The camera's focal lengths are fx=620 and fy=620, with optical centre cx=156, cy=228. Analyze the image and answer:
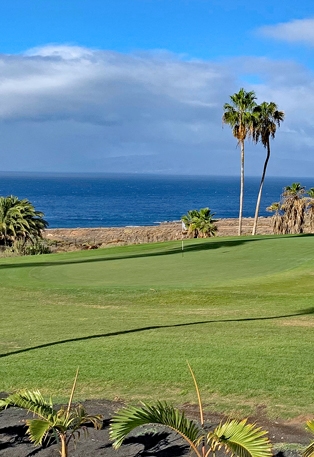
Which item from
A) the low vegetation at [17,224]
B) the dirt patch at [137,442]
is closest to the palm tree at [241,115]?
the low vegetation at [17,224]

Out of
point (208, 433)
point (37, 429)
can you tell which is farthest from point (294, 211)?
point (37, 429)

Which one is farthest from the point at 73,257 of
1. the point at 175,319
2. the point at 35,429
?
the point at 35,429

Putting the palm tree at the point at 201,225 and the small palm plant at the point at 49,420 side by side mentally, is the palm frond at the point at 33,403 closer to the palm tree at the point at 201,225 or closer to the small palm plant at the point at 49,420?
the small palm plant at the point at 49,420

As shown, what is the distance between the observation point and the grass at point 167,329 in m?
7.46

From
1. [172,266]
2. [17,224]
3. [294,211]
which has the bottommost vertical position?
[172,266]

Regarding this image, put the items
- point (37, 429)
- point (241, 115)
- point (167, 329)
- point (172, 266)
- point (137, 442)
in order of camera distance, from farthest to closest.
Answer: point (241, 115), point (172, 266), point (167, 329), point (137, 442), point (37, 429)

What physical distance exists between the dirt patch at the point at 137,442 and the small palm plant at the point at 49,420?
0.14m

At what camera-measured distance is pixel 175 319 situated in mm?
12016

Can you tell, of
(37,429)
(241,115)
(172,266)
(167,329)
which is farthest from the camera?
(241,115)

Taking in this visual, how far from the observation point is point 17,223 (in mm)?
42281

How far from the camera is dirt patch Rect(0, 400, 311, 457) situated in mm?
5422

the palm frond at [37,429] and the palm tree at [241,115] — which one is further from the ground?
the palm tree at [241,115]

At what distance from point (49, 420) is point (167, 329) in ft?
19.2

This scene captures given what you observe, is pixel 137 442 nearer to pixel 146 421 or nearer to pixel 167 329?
pixel 146 421
